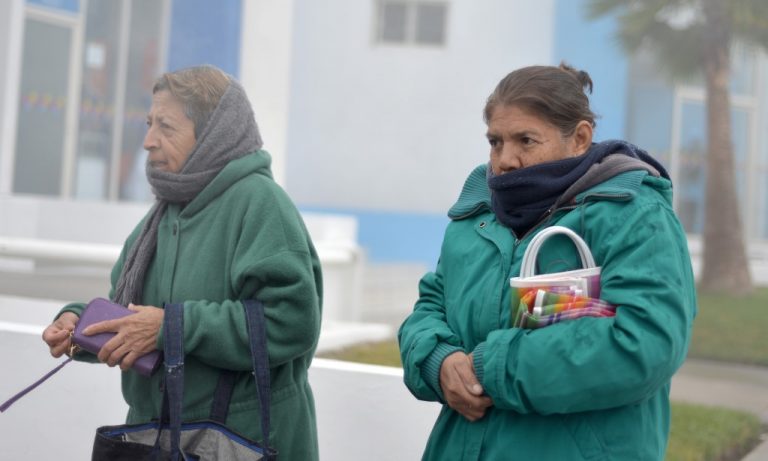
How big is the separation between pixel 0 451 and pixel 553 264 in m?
2.89

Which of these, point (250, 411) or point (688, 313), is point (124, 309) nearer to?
point (250, 411)

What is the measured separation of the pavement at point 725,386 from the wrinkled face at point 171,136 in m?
4.50

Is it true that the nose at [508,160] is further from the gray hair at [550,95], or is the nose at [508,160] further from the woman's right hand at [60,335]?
the woman's right hand at [60,335]

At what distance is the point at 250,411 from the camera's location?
2.79 meters

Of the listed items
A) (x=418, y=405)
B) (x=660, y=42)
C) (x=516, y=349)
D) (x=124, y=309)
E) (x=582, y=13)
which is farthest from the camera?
(x=582, y=13)

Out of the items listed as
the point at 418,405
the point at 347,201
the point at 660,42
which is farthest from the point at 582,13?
the point at 418,405

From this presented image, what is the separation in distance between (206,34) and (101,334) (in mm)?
9021

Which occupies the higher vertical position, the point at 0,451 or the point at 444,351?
the point at 444,351

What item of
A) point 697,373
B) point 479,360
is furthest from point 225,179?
point 697,373

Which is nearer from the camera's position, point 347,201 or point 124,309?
point 124,309

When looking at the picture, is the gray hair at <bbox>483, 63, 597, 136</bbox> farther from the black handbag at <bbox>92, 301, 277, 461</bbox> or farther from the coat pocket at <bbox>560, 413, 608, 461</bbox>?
the black handbag at <bbox>92, 301, 277, 461</bbox>

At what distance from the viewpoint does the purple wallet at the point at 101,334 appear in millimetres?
2670

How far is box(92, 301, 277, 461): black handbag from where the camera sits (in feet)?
8.55

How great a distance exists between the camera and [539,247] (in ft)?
7.23
